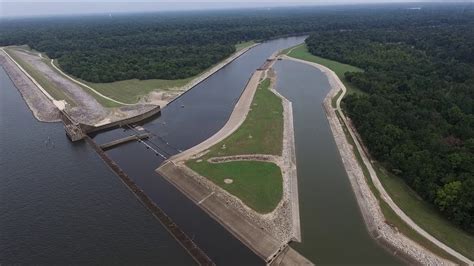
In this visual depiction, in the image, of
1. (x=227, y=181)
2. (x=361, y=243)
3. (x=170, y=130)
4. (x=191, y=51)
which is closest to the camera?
(x=361, y=243)

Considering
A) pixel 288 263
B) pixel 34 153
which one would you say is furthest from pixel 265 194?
pixel 34 153

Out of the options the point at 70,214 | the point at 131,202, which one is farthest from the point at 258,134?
the point at 70,214

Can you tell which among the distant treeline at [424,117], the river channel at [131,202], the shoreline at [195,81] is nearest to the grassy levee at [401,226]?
the river channel at [131,202]

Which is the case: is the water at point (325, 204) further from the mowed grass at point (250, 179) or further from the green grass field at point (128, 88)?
the green grass field at point (128, 88)

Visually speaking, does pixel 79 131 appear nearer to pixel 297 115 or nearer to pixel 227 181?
pixel 227 181

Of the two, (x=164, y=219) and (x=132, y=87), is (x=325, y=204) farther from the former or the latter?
(x=132, y=87)

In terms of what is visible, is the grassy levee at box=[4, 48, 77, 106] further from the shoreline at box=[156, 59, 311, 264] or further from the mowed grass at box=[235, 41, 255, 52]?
the mowed grass at box=[235, 41, 255, 52]
